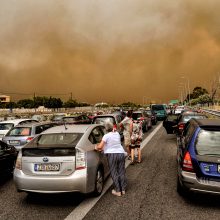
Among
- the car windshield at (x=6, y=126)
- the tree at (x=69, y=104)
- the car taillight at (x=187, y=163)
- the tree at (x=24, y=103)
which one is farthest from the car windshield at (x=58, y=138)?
the tree at (x=24, y=103)

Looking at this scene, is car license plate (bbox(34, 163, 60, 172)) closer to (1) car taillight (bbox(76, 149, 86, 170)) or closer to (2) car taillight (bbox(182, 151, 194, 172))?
(1) car taillight (bbox(76, 149, 86, 170))

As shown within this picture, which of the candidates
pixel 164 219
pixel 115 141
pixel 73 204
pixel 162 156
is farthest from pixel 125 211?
pixel 162 156

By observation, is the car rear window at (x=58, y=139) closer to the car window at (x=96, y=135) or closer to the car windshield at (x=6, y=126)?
the car window at (x=96, y=135)

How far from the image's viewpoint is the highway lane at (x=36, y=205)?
5062 millimetres

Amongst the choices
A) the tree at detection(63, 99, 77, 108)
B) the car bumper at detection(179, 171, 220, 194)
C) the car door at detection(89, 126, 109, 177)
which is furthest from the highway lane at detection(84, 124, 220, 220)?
the tree at detection(63, 99, 77, 108)

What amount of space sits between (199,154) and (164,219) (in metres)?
1.39

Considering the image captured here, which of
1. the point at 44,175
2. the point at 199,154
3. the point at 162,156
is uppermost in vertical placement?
the point at 199,154

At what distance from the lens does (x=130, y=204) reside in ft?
18.0

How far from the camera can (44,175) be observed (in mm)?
5430

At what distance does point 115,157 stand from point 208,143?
6.42ft

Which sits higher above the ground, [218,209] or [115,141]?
[115,141]

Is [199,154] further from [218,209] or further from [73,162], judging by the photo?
[73,162]

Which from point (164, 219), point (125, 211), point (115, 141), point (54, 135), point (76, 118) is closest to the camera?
point (164, 219)

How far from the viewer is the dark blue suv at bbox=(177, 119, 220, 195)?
5.05m
